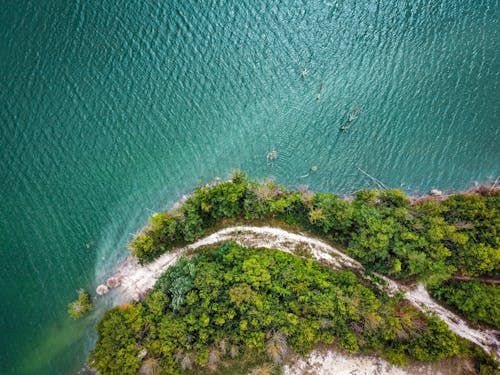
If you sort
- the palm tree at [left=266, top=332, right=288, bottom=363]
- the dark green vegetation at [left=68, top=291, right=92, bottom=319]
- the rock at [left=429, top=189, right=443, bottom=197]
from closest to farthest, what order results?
the palm tree at [left=266, top=332, right=288, bottom=363], the dark green vegetation at [left=68, top=291, right=92, bottom=319], the rock at [left=429, top=189, right=443, bottom=197]

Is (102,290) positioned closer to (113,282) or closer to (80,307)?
(113,282)

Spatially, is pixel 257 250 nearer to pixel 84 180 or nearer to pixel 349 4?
pixel 84 180

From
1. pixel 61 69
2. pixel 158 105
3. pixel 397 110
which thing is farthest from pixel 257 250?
pixel 61 69

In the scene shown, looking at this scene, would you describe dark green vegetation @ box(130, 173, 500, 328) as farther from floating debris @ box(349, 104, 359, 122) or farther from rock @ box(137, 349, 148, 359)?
floating debris @ box(349, 104, 359, 122)

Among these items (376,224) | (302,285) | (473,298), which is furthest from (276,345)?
(473,298)

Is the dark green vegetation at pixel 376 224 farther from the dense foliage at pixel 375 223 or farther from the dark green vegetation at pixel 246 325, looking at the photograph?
the dark green vegetation at pixel 246 325

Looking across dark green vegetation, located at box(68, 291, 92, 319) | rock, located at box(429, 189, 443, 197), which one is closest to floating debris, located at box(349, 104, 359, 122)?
rock, located at box(429, 189, 443, 197)
